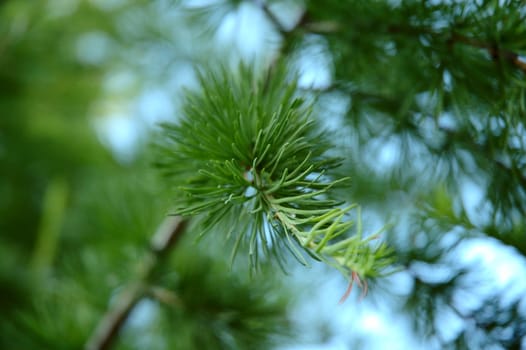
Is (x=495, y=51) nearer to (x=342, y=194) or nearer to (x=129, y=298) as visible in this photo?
(x=342, y=194)

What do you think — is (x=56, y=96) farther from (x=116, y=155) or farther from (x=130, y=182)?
(x=130, y=182)

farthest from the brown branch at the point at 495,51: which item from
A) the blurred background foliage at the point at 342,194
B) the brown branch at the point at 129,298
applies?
the brown branch at the point at 129,298

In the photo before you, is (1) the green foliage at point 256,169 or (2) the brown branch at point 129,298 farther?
(2) the brown branch at point 129,298

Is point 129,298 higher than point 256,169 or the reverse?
the reverse

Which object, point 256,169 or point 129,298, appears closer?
point 256,169

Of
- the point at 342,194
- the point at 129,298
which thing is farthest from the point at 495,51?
the point at 129,298

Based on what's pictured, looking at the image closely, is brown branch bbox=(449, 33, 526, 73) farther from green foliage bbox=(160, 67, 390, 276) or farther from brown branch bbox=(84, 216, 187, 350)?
brown branch bbox=(84, 216, 187, 350)

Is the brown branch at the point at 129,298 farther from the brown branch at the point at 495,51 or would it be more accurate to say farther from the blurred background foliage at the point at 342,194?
the brown branch at the point at 495,51
